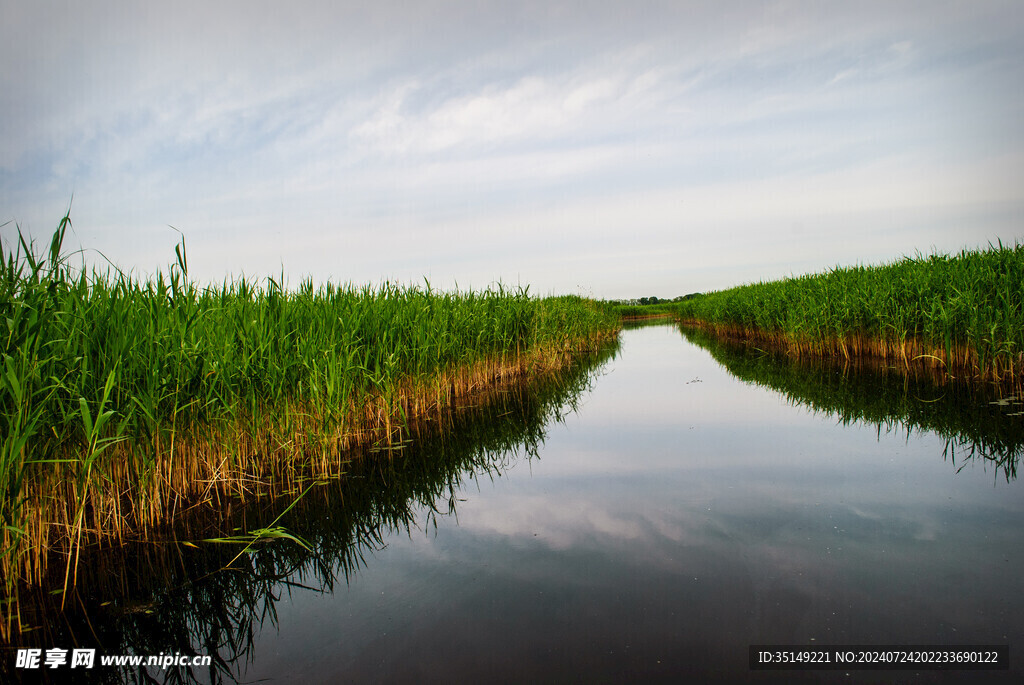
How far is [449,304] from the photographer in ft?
26.8

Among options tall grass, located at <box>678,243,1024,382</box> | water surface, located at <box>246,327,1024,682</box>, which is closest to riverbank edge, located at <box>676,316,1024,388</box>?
tall grass, located at <box>678,243,1024,382</box>

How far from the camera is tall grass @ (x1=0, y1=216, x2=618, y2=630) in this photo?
270 centimetres

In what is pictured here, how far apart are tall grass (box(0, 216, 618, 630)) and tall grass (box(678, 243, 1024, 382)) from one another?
7.02 metres

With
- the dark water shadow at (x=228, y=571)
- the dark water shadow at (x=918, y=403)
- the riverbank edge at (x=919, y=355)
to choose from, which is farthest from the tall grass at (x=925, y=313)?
the dark water shadow at (x=228, y=571)

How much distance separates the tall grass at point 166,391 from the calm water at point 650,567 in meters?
0.86

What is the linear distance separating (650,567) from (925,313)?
7132mm

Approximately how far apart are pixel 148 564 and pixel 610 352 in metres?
14.3

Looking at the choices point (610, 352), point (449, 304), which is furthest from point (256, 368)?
point (610, 352)

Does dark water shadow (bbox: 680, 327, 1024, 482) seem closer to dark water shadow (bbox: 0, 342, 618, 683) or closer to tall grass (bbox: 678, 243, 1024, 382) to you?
tall grass (bbox: 678, 243, 1024, 382)

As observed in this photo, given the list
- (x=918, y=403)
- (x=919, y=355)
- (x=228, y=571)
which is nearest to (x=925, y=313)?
(x=919, y=355)

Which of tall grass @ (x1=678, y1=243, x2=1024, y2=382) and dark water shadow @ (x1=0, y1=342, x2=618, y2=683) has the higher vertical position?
tall grass @ (x1=678, y1=243, x2=1024, y2=382)

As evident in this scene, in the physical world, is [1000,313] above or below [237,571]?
above

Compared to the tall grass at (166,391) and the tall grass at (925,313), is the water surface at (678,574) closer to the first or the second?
the tall grass at (166,391)

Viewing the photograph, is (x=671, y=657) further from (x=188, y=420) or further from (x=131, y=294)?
(x=131, y=294)
